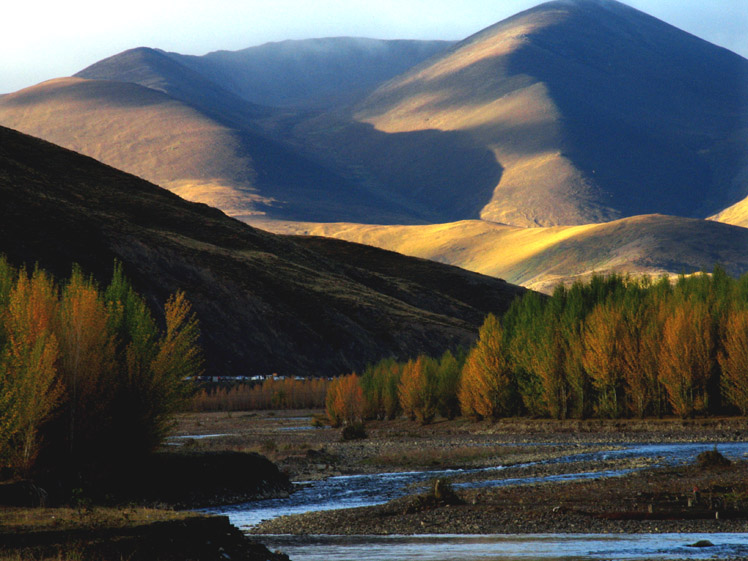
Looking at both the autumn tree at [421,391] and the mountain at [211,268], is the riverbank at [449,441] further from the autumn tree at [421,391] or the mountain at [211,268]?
the mountain at [211,268]

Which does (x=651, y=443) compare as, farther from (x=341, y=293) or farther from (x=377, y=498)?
(x=341, y=293)

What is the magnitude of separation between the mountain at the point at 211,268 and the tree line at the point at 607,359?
51922 mm

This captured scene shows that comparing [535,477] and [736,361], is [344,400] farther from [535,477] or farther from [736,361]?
[535,477]

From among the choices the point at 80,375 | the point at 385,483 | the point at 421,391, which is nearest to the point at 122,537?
the point at 80,375

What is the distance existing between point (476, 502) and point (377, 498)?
549 centimetres

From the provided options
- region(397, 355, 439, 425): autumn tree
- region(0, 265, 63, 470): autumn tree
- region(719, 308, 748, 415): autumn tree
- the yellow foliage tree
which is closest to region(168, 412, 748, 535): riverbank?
region(719, 308, 748, 415): autumn tree

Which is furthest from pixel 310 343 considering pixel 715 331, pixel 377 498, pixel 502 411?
pixel 377 498

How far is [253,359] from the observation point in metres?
127

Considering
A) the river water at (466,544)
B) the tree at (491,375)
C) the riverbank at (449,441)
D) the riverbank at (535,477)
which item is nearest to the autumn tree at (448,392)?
the riverbank at (449,441)

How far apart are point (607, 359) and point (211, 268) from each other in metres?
83.8

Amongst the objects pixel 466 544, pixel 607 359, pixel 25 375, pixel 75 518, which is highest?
pixel 25 375

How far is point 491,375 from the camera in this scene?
70188mm

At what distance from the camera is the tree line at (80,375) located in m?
29.5

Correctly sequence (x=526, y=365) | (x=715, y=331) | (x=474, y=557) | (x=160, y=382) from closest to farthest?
(x=474, y=557) < (x=160, y=382) < (x=715, y=331) < (x=526, y=365)
